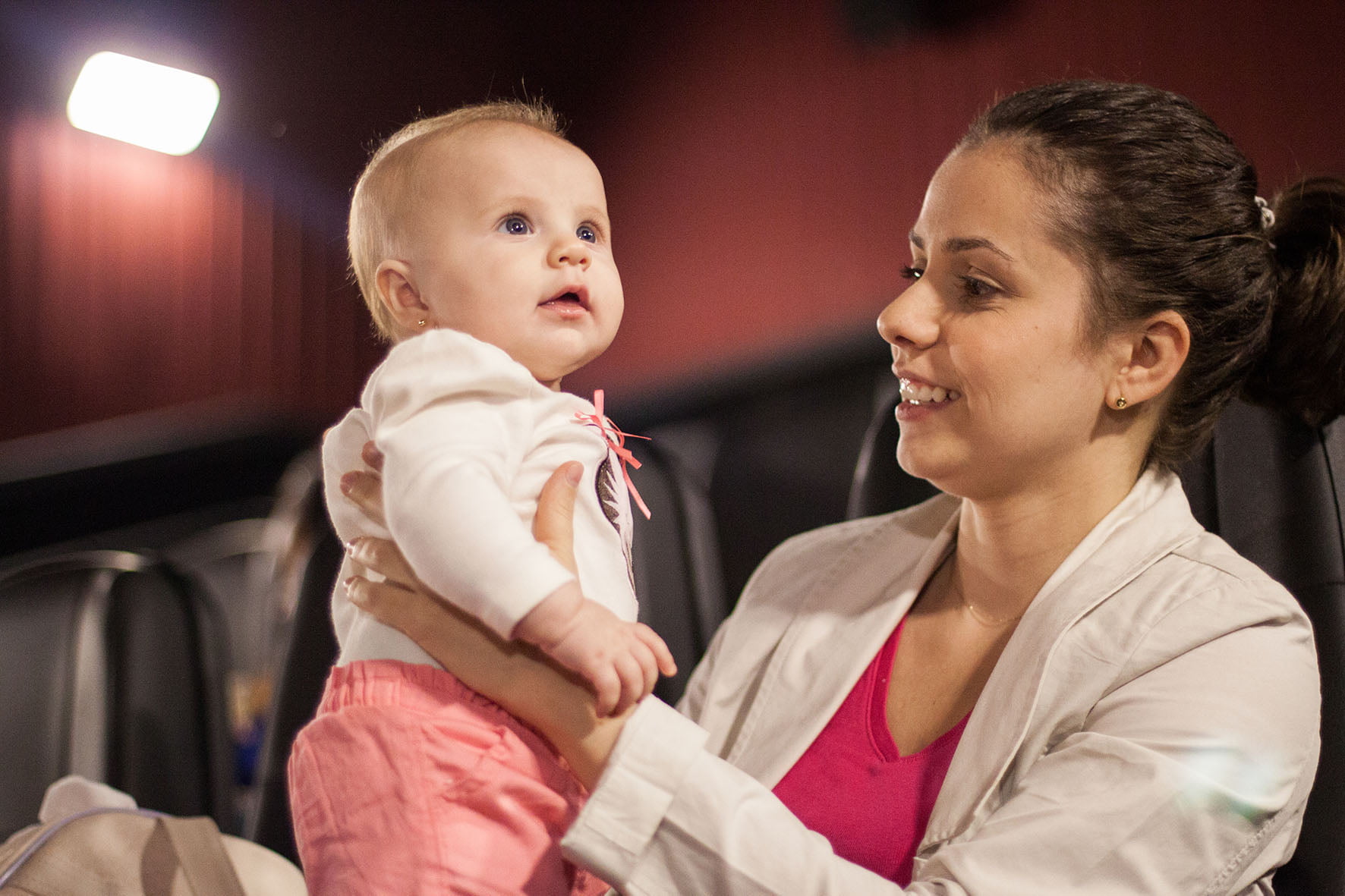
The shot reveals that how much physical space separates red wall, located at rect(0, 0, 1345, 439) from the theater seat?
0.99 metres

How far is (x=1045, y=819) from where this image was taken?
1.01 metres

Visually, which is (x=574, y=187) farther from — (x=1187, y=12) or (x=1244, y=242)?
(x=1187, y=12)

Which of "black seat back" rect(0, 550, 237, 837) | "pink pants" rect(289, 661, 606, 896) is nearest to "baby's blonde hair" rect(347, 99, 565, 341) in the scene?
"pink pants" rect(289, 661, 606, 896)

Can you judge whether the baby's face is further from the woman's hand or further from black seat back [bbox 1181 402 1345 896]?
black seat back [bbox 1181 402 1345 896]

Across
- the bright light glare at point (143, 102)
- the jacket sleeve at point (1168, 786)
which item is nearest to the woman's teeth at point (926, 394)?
the jacket sleeve at point (1168, 786)

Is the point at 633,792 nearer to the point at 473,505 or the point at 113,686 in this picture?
the point at 473,505

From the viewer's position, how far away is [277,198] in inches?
99.4

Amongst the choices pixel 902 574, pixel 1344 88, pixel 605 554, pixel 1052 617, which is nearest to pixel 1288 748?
pixel 1052 617

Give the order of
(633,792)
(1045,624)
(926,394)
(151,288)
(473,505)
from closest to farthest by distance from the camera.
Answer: (473,505), (633,792), (1045,624), (926,394), (151,288)

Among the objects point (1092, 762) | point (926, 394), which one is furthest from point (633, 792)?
point (926, 394)

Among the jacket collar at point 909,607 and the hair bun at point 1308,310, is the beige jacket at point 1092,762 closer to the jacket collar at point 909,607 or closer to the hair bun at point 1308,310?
the jacket collar at point 909,607

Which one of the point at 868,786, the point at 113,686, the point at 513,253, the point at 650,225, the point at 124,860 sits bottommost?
the point at 113,686

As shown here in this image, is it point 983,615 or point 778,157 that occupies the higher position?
point 778,157

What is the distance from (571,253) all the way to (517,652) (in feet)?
1.17
